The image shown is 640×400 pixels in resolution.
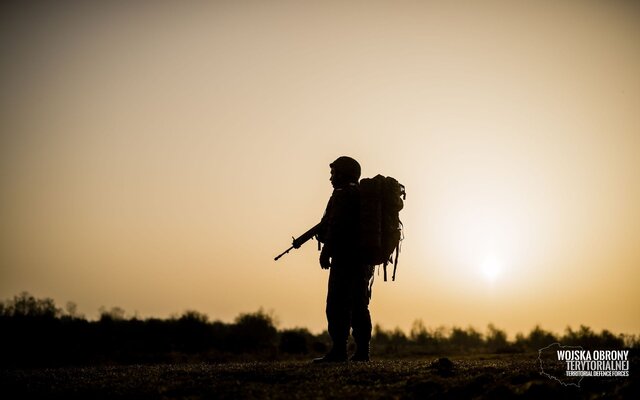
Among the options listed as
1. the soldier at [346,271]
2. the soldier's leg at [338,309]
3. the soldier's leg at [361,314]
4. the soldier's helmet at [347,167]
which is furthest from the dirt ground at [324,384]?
the soldier's helmet at [347,167]

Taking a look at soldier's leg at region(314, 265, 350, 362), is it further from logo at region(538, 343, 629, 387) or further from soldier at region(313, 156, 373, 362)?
logo at region(538, 343, 629, 387)

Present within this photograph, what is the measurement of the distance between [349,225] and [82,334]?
103 ft

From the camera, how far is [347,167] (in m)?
13.4

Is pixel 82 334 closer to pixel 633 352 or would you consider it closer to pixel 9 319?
pixel 9 319

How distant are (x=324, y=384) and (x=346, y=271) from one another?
435 centimetres

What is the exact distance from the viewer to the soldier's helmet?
13.4 meters

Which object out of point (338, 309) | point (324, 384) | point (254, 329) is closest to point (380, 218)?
point (338, 309)

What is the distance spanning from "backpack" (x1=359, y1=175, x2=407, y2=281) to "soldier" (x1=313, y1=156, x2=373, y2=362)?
1.05 ft

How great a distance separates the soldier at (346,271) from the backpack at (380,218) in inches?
12.6

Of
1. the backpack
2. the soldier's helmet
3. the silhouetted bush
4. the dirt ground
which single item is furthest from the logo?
the silhouetted bush

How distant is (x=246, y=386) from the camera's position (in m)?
8.56

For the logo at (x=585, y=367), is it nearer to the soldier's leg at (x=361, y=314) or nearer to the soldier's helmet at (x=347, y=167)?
the soldier's leg at (x=361, y=314)

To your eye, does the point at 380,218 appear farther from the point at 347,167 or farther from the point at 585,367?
the point at 585,367

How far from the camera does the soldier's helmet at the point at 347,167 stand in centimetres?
1345
